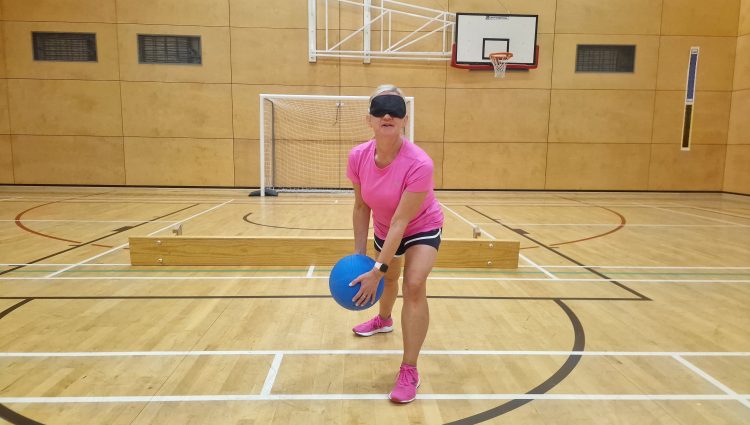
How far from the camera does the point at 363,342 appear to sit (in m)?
3.21

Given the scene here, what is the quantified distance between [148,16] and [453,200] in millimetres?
8460

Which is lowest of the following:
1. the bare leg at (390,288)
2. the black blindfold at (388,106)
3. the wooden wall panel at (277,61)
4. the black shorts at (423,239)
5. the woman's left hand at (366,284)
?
the bare leg at (390,288)

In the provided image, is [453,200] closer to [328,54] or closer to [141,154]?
[328,54]

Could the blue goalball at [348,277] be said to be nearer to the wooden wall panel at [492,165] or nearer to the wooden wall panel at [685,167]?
the wooden wall panel at [492,165]

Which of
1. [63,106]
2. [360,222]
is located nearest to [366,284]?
[360,222]

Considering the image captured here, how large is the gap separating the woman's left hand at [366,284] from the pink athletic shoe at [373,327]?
96cm

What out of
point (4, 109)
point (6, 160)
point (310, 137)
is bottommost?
point (6, 160)

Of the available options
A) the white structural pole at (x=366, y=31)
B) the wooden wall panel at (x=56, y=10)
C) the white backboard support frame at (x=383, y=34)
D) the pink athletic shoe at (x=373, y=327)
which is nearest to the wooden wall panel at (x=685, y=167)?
the white backboard support frame at (x=383, y=34)

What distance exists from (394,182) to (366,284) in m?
0.53

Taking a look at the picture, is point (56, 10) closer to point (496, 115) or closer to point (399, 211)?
point (496, 115)

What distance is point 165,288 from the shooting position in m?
4.30

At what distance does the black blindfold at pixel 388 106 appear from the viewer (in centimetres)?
227

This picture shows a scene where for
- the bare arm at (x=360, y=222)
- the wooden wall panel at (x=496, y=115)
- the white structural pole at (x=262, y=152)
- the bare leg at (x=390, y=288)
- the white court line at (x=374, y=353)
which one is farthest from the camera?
the wooden wall panel at (x=496, y=115)

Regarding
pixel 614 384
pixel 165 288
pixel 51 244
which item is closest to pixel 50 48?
pixel 51 244
